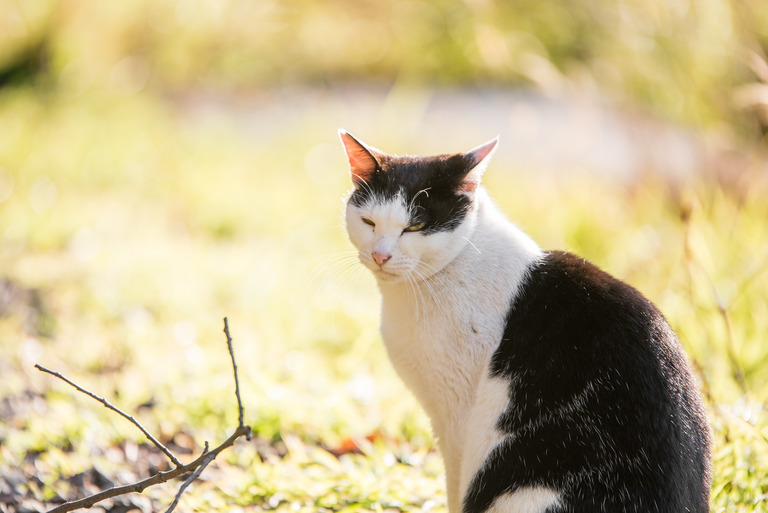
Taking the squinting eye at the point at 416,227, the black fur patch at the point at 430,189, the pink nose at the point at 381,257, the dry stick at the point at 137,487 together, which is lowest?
the dry stick at the point at 137,487

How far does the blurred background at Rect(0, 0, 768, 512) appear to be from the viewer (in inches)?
102

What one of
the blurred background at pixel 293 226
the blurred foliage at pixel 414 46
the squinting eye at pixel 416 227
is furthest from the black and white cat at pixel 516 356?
the blurred foliage at pixel 414 46

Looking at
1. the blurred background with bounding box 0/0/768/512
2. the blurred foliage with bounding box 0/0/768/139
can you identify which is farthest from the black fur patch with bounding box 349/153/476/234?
the blurred foliage with bounding box 0/0/768/139

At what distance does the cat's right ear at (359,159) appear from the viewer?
6.89 feet

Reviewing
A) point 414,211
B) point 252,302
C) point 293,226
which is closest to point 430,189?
point 414,211

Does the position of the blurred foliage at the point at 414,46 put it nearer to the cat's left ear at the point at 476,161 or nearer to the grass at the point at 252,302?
the grass at the point at 252,302

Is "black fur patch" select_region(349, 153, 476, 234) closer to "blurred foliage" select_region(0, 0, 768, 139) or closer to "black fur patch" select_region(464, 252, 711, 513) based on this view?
"black fur patch" select_region(464, 252, 711, 513)

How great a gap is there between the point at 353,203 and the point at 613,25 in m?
3.04

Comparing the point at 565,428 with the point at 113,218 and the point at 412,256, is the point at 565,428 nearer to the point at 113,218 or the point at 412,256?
the point at 412,256

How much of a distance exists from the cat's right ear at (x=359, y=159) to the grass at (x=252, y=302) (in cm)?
28

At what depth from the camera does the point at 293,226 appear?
5062 mm

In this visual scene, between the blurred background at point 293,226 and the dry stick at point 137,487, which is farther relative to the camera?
the blurred background at point 293,226

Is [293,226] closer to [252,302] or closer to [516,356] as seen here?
[252,302]

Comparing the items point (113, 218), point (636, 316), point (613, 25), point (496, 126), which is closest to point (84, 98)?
point (113, 218)
